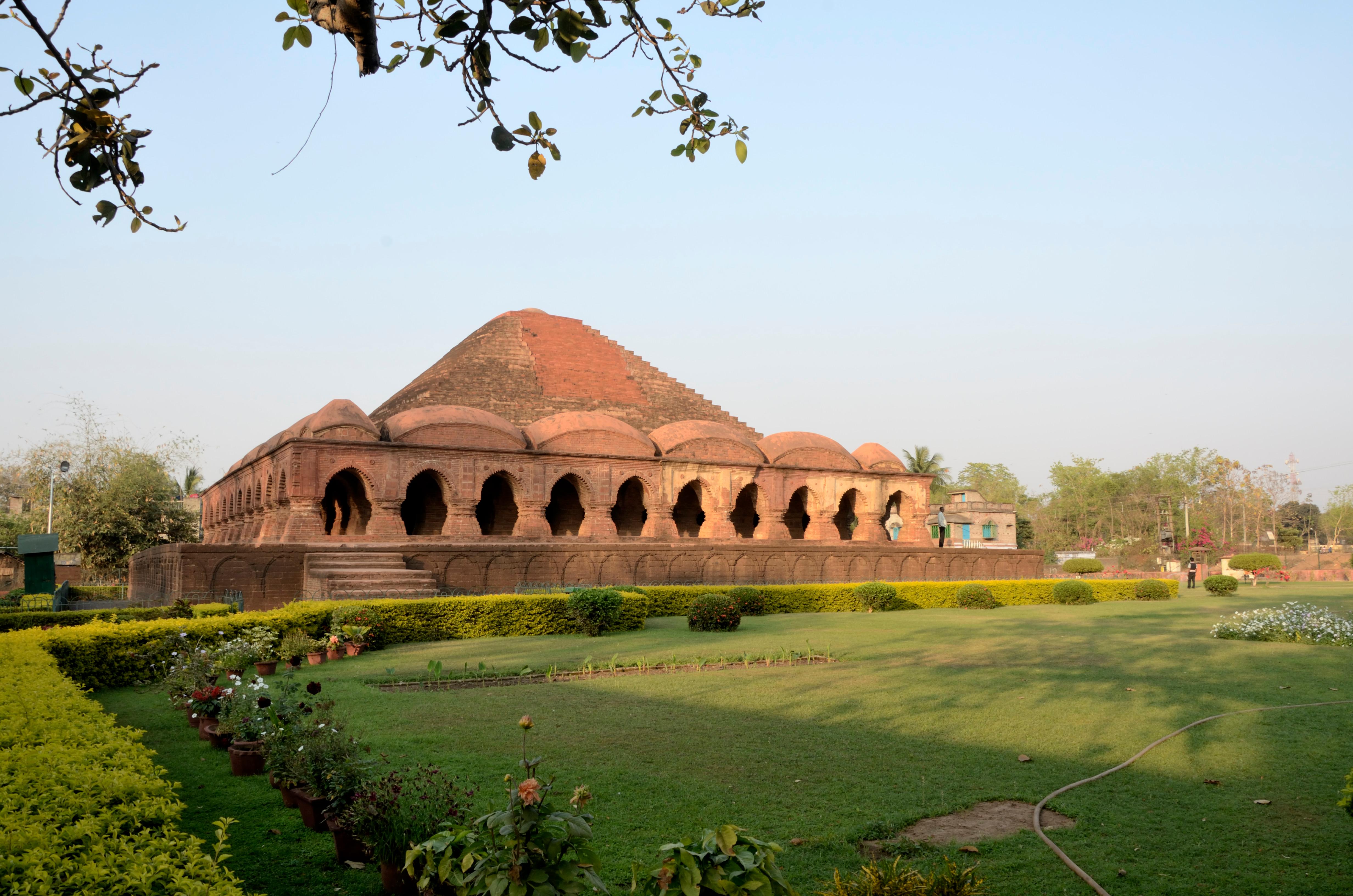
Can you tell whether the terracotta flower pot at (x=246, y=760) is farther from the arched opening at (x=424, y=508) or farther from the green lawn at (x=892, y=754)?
the arched opening at (x=424, y=508)

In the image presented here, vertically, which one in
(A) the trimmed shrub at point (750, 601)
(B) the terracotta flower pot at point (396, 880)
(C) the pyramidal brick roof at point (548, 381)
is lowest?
(A) the trimmed shrub at point (750, 601)

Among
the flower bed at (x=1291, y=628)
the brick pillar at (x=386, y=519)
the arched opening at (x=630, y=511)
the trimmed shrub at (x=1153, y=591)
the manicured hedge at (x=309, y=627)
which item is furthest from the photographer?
the arched opening at (x=630, y=511)

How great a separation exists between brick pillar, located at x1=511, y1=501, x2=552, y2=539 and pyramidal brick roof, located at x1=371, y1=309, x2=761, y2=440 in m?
4.36

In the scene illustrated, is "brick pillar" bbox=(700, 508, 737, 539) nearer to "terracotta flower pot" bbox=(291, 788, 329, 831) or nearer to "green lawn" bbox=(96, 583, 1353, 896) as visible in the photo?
"green lawn" bbox=(96, 583, 1353, 896)

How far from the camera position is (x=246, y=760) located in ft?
19.0

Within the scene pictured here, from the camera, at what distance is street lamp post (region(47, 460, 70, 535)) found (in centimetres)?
2875

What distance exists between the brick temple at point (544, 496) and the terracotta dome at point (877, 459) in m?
0.06

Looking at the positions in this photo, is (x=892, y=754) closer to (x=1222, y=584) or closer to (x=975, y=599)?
(x=975, y=599)

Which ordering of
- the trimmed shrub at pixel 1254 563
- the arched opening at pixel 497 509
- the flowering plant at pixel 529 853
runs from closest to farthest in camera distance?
the flowering plant at pixel 529 853 → the arched opening at pixel 497 509 → the trimmed shrub at pixel 1254 563

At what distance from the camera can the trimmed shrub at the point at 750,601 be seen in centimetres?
1786

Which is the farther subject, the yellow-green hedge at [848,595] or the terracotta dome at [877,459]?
the terracotta dome at [877,459]

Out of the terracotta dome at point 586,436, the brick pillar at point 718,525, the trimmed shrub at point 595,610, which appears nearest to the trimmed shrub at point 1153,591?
the brick pillar at point 718,525

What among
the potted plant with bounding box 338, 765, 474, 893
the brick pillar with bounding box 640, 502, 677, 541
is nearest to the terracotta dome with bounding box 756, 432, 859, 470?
the brick pillar with bounding box 640, 502, 677, 541

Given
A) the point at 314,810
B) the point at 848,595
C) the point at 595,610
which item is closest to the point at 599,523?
the point at 848,595
